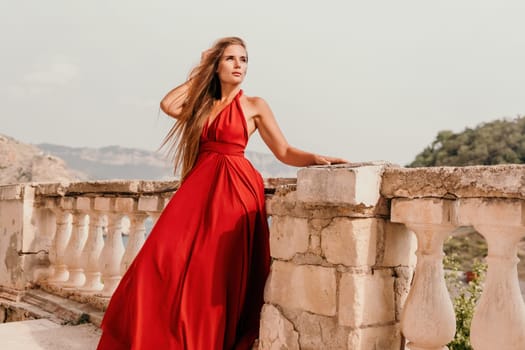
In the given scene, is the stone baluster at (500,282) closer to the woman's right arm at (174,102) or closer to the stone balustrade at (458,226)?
the stone balustrade at (458,226)

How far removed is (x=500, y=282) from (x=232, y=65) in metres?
1.91

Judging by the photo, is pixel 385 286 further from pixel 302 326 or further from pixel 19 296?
pixel 19 296

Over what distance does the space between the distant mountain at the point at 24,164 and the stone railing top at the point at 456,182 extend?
1410cm

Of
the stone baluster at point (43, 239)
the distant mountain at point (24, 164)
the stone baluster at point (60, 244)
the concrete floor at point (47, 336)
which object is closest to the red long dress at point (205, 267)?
the concrete floor at point (47, 336)

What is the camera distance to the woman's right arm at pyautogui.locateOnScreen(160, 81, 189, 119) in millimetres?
3496

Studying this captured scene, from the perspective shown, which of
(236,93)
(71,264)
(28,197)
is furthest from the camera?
(28,197)

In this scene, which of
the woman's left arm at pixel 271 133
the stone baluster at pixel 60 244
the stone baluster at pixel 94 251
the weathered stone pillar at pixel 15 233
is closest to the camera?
the woman's left arm at pixel 271 133

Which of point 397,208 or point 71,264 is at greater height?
point 397,208

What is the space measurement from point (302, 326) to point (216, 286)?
50 centimetres

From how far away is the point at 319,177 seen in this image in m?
2.65

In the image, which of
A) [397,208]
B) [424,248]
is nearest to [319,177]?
[397,208]

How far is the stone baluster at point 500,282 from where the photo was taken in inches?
83.9

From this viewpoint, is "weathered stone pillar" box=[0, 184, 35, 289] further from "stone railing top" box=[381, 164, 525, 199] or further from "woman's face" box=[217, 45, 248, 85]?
"stone railing top" box=[381, 164, 525, 199]

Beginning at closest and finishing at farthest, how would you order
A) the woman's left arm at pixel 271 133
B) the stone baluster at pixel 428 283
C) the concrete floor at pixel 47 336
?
the stone baluster at pixel 428 283 → the woman's left arm at pixel 271 133 → the concrete floor at pixel 47 336
